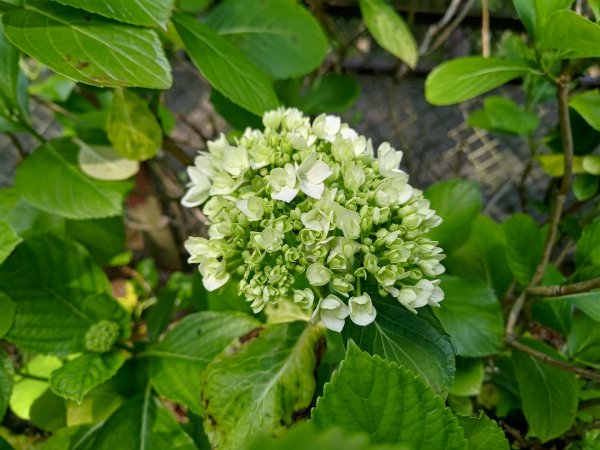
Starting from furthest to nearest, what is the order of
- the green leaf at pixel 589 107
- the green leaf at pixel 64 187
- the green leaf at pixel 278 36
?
1. the green leaf at pixel 278 36
2. the green leaf at pixel 64 187
3. the green leaf at pixel 589 107

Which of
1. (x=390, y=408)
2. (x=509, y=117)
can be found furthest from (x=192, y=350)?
(x=509, y=117)

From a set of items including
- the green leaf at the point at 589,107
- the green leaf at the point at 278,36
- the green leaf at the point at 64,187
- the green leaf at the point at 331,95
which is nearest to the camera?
the green leaf at the point at 589,107

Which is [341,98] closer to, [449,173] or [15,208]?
[15,208]

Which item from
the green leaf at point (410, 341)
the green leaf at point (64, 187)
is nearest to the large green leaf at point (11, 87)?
the green leaf at point (64, 187)

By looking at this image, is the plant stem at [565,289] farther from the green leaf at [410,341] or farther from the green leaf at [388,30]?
the green leaf at [388,30]

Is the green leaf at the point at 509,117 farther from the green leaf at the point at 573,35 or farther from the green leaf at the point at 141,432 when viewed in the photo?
the green leaf at the point at 141,432

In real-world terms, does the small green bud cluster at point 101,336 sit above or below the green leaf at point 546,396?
above

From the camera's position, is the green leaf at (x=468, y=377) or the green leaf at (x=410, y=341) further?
the green leaf at (x=468, y=377)

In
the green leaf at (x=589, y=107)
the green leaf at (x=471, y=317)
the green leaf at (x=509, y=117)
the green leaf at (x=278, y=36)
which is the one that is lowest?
the green leaf at (x=471, y=317)

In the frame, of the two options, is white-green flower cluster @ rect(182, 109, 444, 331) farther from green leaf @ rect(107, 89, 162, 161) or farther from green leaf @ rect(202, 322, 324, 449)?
green leaf @ rect(107, 89, 162, 161)
